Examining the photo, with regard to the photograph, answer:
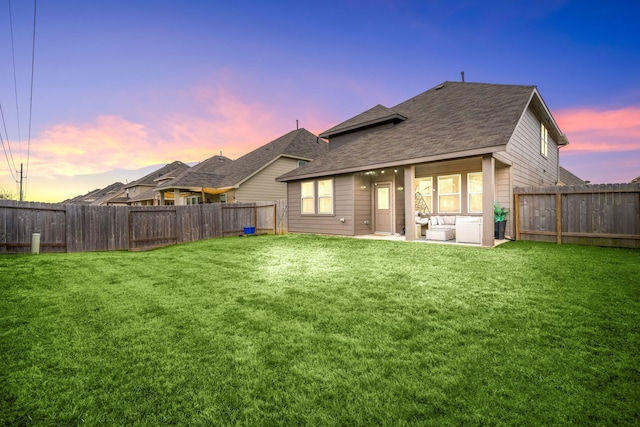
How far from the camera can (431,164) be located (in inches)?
452

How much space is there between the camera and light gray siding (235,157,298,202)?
19.5 meters

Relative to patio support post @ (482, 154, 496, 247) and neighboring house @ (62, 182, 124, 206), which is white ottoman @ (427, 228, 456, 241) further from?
neighboring house @ (62, 182, 124, 206)

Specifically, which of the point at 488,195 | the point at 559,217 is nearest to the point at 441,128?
the point at 488,195

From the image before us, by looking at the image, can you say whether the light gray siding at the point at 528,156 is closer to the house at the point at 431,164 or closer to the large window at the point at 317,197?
the house at the point at 431,164

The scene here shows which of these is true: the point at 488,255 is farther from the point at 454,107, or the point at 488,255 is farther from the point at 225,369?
the point at 454,107

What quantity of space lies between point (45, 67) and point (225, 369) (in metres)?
18.1

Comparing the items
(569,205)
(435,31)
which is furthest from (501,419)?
(435,31)

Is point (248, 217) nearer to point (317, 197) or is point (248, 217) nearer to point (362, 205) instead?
point (317, 197)

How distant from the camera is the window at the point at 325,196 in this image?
13.1 meters

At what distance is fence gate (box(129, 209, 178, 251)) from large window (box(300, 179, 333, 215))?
6059 mm

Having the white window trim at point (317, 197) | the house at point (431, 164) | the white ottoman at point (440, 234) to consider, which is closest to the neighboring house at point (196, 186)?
the house at point (431, 164)

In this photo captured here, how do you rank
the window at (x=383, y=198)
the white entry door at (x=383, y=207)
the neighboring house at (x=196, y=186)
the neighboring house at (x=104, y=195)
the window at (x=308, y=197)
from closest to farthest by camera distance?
the white entry door at (x=383, y=207)
the window at (x=383, y=198)
the window at (x=308, y=197)
the neighboring house at (x=196, y=186)
the neighboring house at (x=104, y=195)

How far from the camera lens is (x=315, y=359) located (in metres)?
2.52

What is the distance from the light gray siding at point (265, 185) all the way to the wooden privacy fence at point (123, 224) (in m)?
4.56
